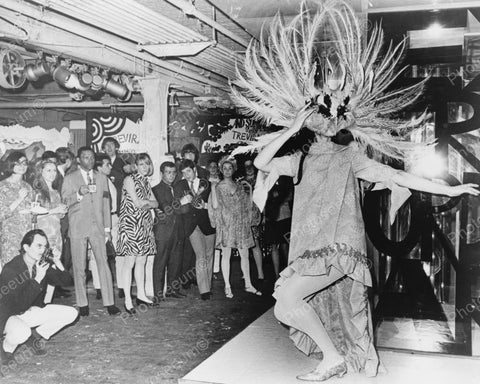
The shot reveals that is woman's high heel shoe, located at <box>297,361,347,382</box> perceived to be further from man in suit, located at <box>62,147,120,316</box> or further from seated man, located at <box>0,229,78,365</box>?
man in suit, located at <box>62,147,120,316</box>

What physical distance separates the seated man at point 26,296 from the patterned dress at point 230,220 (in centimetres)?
233

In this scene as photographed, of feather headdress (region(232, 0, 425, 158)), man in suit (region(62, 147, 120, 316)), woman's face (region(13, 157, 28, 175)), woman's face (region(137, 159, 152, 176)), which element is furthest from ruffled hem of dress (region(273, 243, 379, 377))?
woman's face (region(137, 159, 152, 176))

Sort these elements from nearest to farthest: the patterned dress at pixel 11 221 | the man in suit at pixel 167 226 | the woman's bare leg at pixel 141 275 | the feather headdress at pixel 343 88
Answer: the feather headdress at pixel 343 88
the patterned dress at pixel 11 221
the woman's bare leg at pixel 141 275
the man in suit at pixel 167 226

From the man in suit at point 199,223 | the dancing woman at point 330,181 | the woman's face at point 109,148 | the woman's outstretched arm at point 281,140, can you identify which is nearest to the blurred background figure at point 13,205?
the man in suit at point 199,223

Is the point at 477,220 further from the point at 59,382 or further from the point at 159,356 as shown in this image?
the point at 59,382

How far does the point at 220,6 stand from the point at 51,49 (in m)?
1.69

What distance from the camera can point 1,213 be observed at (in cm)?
434

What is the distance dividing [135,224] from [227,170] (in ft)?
4.56

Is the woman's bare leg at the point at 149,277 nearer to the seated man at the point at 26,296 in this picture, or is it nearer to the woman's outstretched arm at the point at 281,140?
the seated man at the point at 26,296

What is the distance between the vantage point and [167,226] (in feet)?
19.6

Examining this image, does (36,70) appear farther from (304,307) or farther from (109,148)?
(304,307)

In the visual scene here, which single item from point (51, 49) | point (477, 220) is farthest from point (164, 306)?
point (477, 220)

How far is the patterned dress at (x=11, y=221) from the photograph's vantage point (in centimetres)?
438

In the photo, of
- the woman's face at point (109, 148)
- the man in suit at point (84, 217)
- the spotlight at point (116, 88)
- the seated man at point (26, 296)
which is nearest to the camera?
the seated man at point (26, 296)
